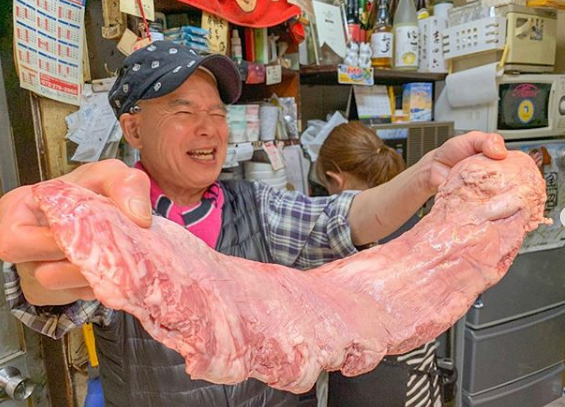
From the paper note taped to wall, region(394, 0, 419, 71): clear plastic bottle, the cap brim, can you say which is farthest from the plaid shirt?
region(394, 0, 419, 71): clear plastic bottle

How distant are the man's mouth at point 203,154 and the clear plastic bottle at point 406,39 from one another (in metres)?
1.61

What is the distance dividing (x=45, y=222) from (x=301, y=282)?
0.32 metres

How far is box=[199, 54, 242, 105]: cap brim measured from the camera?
0.98 metres

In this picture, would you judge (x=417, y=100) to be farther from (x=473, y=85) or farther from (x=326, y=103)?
(x=326, y=103)

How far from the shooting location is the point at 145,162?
3.49 feet

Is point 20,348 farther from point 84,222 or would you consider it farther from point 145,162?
point 84,222

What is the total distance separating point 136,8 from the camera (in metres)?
1.20

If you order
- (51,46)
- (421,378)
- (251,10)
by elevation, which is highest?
(251,10)

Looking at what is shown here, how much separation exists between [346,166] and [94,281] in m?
1.33

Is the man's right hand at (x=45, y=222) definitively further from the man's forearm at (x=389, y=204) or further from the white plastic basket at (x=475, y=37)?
the white plastic basket at (x=475, y=37)

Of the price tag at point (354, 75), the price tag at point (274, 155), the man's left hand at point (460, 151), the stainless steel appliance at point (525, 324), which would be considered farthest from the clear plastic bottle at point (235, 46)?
the stainless steel appliance at point (525, 324)

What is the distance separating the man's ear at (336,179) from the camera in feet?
5.37

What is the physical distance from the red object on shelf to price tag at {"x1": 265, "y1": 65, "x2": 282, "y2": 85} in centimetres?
15

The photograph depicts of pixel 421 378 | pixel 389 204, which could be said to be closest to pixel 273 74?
pixel 389 204
